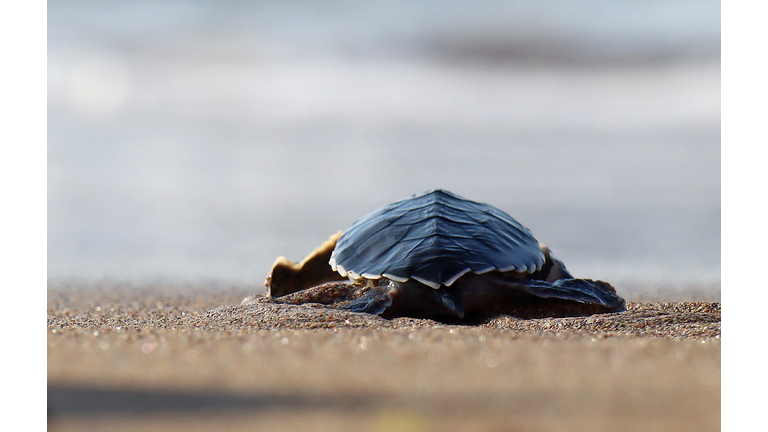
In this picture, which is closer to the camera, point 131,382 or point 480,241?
point 131,382

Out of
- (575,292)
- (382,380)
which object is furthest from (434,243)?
(382,380)

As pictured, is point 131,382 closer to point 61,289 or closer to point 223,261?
point 61,289

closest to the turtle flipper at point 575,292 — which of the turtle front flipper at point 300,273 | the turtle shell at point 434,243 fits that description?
the turtle shell at point 434,243

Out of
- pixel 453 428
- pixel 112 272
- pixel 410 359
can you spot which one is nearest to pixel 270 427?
pixel 453 428

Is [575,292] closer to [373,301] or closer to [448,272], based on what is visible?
[448,272]

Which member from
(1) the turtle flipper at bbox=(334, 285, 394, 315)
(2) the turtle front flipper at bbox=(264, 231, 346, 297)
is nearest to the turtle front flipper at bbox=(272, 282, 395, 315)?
(1) the turtle flipper at bbox=(334, 285, 394, 315)

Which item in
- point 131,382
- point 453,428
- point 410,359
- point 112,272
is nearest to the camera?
point 453,428

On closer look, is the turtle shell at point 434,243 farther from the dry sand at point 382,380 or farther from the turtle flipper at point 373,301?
the dry sand at point 382,380
